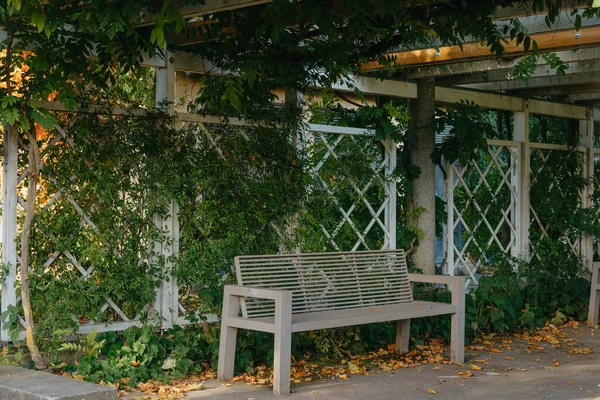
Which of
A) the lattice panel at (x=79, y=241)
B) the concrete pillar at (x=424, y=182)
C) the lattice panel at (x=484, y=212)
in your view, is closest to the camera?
the lattice panel at (x=79, y=241)

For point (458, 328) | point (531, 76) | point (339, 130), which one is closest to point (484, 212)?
point (531, 76)

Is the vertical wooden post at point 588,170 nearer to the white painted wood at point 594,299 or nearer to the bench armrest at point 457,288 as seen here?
the white painted wood at point 594,299

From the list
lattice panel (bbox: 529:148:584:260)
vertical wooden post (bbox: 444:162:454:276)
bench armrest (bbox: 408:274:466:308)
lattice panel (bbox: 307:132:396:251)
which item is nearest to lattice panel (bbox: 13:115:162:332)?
lattice panel (bbox: 307:132:396:251)

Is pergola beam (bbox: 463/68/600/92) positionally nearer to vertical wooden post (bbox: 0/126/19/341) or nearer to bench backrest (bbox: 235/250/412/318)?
bench backrest (bbox: 235/250/412/318)

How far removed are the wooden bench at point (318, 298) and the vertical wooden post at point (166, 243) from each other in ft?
1.79

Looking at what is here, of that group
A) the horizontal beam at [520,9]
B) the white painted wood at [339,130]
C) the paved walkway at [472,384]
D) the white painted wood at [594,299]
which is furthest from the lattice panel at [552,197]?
the horizontal beam at [520,9]

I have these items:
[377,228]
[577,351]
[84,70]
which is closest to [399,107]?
[377,228]

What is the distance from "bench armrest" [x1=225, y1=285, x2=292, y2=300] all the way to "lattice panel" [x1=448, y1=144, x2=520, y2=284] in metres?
3.37

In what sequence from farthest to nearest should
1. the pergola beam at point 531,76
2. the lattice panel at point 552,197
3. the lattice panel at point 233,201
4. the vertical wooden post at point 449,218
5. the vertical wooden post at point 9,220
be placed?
the lattice panel at point 552,197
the vertical wooden post at point 449,218
the pergola beam at point 531,76
the lattice panel at point 233,201
the vertical wooden post at point 9,220

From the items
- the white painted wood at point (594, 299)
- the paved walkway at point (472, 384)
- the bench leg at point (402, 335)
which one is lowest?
the paved walkway at point (472, 384)

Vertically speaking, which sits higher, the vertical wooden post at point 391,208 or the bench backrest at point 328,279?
the vertical wooden post at point 391,208

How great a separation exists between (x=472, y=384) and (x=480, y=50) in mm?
2955

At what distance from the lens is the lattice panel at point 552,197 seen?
981cm

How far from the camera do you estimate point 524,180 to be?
31.7ft
